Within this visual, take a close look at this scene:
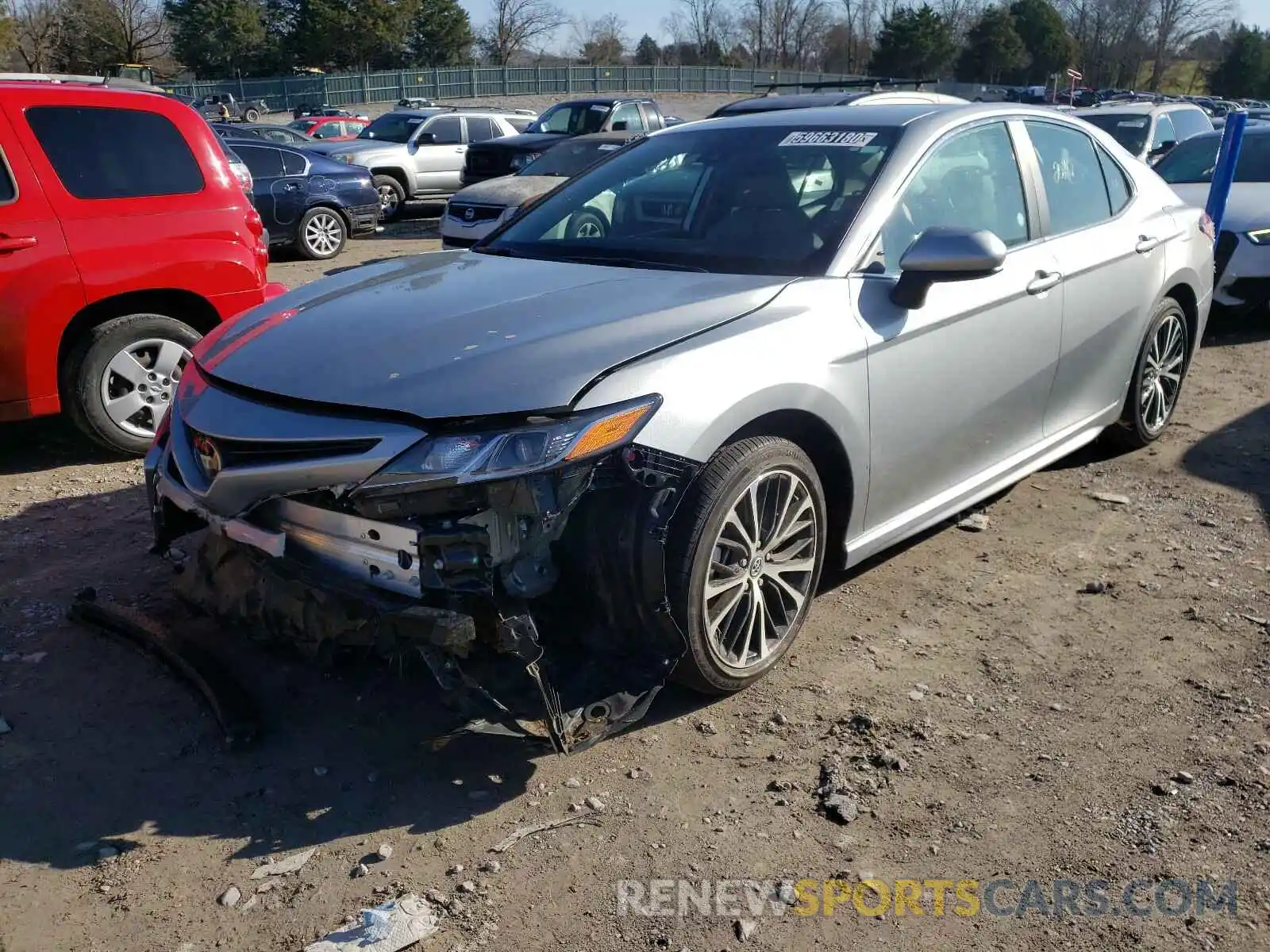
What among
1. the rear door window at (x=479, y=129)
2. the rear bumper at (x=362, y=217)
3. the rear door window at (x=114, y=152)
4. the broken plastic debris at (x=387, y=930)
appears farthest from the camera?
the rear door window at (x=479, y=129)

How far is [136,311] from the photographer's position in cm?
568

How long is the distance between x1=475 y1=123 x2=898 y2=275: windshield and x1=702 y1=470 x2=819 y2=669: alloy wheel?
2.58ft

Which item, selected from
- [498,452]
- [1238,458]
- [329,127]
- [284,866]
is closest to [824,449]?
[498,452]

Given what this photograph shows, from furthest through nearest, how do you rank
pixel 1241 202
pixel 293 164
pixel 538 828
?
pixel 293 164 < pixel 1241 202 < pixel 538 828

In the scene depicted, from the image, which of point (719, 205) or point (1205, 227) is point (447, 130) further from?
point (719, 205)

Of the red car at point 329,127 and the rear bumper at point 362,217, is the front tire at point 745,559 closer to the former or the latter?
the rear bumper at point 362,217

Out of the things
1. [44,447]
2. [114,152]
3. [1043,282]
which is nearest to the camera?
[1043,282]

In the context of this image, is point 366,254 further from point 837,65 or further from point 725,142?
point 837,65

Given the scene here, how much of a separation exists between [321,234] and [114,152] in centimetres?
775

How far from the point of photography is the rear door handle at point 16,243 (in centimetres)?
512

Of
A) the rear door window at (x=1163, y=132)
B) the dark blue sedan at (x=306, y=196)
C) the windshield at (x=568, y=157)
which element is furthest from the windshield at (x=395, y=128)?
the rear door window at (x=1163, y=132)

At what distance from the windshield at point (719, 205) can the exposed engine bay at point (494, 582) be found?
1143 millimetres

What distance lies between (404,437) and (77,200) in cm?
359

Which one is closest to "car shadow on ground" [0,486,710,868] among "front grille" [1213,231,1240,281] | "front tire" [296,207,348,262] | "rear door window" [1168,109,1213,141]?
"front grille" [1213,231,1240,281]
